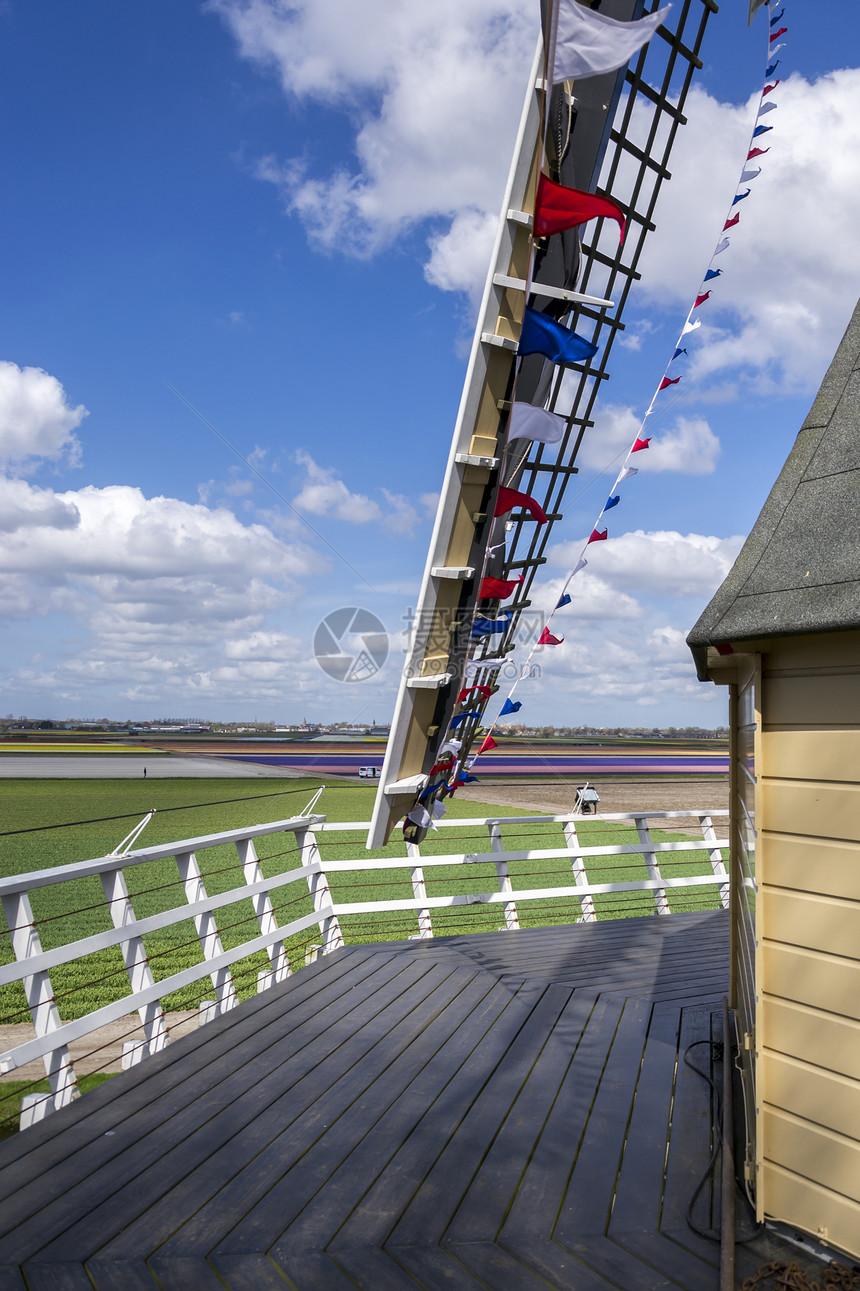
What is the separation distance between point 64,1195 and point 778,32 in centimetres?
708

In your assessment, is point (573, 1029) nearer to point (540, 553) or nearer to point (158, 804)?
point (540, 553)

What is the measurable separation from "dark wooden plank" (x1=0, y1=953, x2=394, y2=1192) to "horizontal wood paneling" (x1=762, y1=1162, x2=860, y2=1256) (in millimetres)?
2329

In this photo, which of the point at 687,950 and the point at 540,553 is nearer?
the point at 540,553

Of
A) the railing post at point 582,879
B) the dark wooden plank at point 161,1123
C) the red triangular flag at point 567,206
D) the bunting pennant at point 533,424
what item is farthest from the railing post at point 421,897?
the red triangular flag at point 567,206

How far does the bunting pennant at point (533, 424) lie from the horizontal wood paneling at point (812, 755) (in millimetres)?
1570

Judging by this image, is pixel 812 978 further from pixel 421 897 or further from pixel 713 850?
pixel 713 850

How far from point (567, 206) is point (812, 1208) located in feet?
11.2

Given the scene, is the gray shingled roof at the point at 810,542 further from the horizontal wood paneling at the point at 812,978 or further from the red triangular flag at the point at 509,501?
the red triangular flag at the point at 509,501

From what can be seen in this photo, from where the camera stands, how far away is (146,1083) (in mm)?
3455

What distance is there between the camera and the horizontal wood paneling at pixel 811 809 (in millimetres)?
2326

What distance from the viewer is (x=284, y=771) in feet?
140


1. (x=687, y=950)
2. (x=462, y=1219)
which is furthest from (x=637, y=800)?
(x=462, y=1219)

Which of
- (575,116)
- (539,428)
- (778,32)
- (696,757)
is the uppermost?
(778,32)

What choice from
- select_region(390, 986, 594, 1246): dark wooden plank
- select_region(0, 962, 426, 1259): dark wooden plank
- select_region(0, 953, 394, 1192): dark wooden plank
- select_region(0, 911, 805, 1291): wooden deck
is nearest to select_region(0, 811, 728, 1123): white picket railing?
Result: select_region(0, 953, 394, 1192): dark wooden plank
